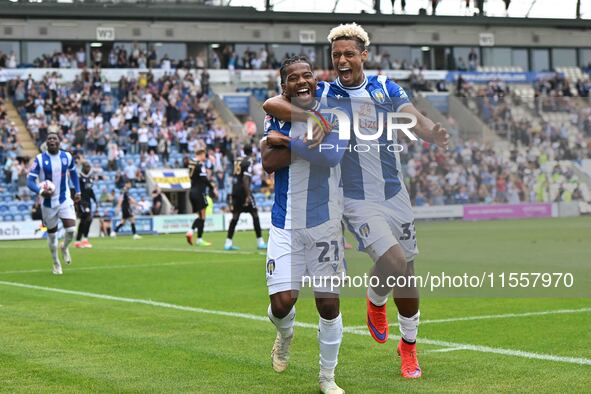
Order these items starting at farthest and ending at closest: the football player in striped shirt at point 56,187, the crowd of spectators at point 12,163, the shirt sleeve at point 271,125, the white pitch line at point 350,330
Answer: the crowd of spectators at point 12,163, the football player in striped shirt at point 56,187, the white pitch line at point 350,330, the shirt sleeve at point 271,125

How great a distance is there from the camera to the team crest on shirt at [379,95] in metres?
7.52

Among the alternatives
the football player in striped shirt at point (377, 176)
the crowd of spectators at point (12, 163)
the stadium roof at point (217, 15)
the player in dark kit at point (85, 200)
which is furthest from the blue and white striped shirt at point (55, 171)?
the stadium roof at point (217, 15)

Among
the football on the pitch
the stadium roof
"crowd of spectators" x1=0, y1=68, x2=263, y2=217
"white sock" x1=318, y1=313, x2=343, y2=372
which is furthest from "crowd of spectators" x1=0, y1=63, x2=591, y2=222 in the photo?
"white sock" x1=318, y1=313, x2=343, y2=372

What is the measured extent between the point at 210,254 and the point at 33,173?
529 centimetres

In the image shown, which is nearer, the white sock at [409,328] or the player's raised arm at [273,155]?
the player's raised arm at [273,155]

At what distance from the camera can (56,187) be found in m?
17.4

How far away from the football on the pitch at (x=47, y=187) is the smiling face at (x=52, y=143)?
0.56 meters

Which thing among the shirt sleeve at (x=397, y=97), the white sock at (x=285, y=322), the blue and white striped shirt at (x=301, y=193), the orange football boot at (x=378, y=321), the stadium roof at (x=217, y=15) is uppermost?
the stadium roof at (x=217, y=15)

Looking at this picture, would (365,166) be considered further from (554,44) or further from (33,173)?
(554,44)

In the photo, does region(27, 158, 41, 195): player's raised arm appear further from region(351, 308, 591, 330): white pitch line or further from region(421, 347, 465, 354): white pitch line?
region(421, 347, 465, 354): white pitch line

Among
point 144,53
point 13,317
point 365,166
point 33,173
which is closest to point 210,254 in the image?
point 33,173

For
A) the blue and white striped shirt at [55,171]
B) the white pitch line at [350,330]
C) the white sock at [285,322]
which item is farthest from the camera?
the blue and white striped shirt at [55,171]

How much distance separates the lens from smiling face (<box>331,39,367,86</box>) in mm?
7242

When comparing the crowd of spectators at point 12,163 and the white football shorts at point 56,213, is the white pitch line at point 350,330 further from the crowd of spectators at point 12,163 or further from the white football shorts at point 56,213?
the crowd of spectators at point 12,163
